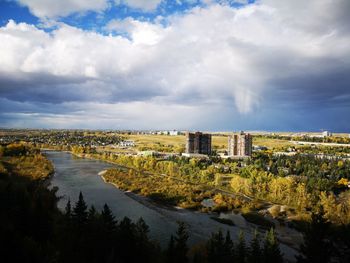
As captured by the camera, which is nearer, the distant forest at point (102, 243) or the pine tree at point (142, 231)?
the distant forest at point (102, 243)

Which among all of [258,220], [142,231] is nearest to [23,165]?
[258,220]

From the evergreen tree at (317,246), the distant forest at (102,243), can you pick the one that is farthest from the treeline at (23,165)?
→ the evergreen tree at (317,246)

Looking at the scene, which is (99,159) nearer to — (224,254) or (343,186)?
(343,186)

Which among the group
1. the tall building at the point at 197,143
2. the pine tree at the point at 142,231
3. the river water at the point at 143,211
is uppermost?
the tall building at the point at 197,143

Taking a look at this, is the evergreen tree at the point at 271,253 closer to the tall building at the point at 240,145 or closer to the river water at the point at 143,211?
the river water at the point at 143,211

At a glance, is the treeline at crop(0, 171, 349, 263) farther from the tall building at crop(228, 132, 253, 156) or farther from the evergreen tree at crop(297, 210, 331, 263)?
the tall building at crop(228, 132, 253, 156)

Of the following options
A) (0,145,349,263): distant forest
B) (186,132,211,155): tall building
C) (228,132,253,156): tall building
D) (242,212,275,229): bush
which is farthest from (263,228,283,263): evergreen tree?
(186,132,211,155): tall building
